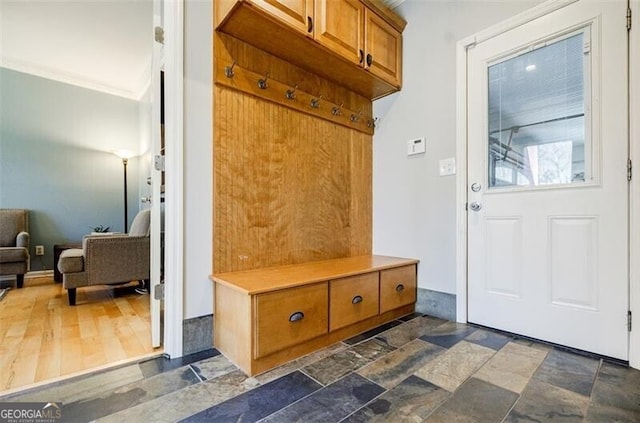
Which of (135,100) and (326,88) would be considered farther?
(135,100)

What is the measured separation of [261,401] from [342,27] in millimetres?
2222

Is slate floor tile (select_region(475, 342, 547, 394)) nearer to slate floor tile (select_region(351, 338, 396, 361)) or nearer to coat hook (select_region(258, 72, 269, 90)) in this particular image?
slate floor tile (select_region(351, 338, 396, 361))

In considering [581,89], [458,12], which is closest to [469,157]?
[581,89]

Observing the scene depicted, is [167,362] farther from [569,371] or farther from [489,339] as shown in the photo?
[569,371]

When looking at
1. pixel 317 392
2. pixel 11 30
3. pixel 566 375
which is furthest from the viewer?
pixel 11 30

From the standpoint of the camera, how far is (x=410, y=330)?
197cm

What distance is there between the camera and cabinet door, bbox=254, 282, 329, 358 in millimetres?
1397

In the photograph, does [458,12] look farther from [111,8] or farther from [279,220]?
[111,8]

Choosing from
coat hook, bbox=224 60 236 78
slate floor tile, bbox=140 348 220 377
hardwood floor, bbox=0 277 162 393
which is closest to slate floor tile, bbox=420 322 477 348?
slate floor tile, bbox=140 348 220 377

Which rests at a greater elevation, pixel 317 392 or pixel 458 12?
pixel 458 12

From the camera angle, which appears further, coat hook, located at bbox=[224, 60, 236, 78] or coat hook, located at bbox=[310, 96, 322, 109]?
coat hook, located at bbox=[310, 96, 322, 109]

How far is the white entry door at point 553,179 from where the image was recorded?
5.17 ft

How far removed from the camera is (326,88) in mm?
2355

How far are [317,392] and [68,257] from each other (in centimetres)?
254
